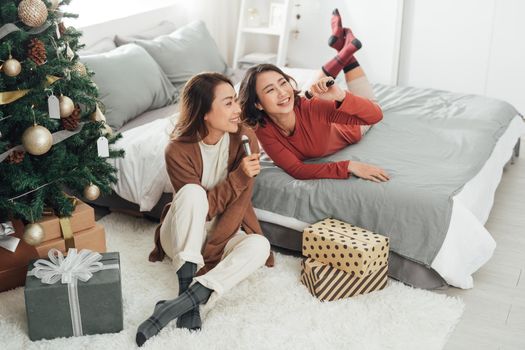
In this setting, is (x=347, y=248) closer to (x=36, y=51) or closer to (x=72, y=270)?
(x=72, y=270)

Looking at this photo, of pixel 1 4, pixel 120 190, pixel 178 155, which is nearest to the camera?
pixel 1 4

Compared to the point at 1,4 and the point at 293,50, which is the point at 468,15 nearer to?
the point at 293,50

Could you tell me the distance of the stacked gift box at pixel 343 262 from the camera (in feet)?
7.54

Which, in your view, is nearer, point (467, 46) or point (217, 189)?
point (217, 189)

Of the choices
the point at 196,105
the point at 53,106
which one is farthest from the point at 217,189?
the point at 53,106

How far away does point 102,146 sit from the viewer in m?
2.32

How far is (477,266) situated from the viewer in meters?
2.45

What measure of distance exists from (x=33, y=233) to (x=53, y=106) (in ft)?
1.47

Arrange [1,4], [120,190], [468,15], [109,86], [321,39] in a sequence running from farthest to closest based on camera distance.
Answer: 1. [321,39]
2. [468,15]
3. [109,86]
4. [120,190]
5. [1,4]

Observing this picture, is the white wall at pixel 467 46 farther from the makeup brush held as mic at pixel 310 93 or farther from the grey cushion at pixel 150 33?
the makeup brush held as mic at pixel 310 93

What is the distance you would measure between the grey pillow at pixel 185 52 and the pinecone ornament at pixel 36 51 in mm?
1389

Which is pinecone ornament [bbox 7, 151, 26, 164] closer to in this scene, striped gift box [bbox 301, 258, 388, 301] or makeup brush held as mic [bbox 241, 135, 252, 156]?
makeup brush held as mic [bbox 241, 135, 252, 156]

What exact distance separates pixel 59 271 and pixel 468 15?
10.3ft

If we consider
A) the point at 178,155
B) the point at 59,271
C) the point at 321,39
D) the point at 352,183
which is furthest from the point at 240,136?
the point at 321,39
